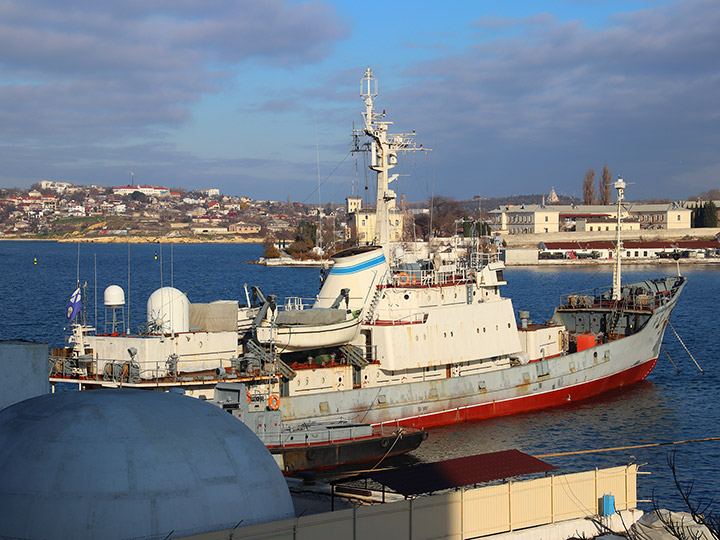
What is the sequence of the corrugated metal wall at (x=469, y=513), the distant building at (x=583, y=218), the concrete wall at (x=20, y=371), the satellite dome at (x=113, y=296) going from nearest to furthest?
the corrugated metal wall at (x=469, y=513) < the concrete wall at (x=20, y=371) < the satellite dome at (x=113, y=296) < the distant building at (x=583, y=218)

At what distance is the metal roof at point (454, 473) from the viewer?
15031mm

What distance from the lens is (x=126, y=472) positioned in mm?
10508

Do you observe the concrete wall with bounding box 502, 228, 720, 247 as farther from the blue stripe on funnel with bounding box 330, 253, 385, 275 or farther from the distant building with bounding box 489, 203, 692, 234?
the blue stripe on funnel with bounding box 330, 253, 385, 275

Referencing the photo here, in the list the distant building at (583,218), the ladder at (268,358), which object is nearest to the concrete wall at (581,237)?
the distant building at (583,218)

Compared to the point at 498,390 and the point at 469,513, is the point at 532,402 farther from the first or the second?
the point at 469,513

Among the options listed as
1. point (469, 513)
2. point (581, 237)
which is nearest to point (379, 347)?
point (469, 513)

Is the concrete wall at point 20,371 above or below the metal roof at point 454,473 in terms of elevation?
above

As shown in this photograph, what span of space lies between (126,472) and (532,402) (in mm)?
22794

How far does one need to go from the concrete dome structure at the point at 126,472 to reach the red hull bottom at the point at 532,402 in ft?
48.6

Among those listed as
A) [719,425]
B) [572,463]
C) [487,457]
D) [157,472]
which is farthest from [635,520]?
[719,425]

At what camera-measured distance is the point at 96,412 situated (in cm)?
1125

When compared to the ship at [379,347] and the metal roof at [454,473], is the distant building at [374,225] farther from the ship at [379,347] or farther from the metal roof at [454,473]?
the metal roof at [454,473]

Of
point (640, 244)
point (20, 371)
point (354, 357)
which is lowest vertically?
point (354, 357)

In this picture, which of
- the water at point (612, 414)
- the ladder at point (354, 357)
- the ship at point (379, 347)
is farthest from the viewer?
the ladder at point (354, 357)
